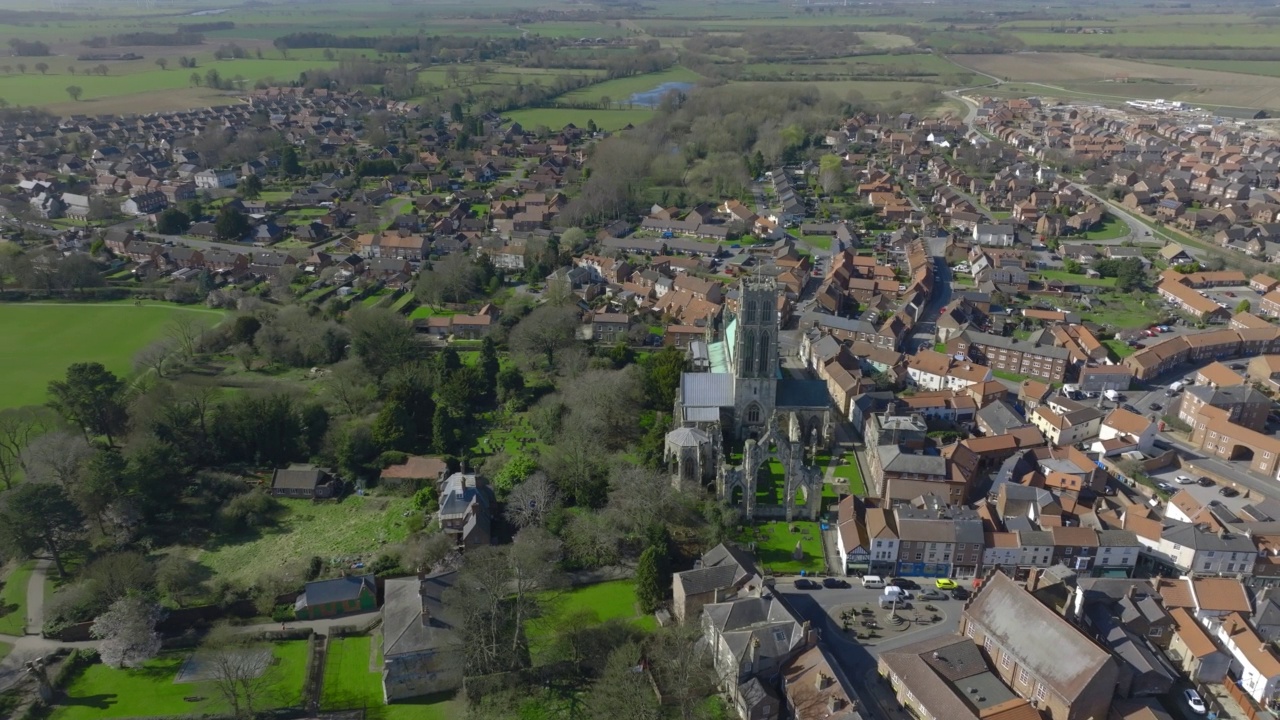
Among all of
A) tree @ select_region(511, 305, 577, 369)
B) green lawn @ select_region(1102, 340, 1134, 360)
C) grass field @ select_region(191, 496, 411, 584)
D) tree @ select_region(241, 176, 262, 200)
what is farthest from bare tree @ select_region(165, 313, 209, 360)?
green lawn @ select_region(1102, 340, 1134, 360)

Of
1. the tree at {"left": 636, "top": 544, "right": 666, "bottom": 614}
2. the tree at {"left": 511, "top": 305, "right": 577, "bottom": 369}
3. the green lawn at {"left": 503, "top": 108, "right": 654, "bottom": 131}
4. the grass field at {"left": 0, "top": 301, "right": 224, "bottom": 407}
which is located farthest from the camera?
the green lawn at {"left": 503, "top": 108, "right": 654, "bottom": 131}

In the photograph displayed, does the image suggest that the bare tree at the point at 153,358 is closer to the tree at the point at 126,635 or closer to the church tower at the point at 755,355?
the tree at the point at 126,635

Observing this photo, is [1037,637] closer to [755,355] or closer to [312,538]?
[755,355]

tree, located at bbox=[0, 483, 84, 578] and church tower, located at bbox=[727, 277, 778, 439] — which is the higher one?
church tower, located at bbox=[727, 277, 778, 439]

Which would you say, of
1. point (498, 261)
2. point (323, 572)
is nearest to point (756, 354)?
point (323, 572)

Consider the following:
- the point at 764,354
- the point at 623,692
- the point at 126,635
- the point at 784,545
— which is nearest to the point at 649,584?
the point at 623,692

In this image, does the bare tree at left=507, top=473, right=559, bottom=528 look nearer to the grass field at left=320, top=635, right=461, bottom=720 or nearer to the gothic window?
the grass field at left=320, top=635, right=461, bottom=720
